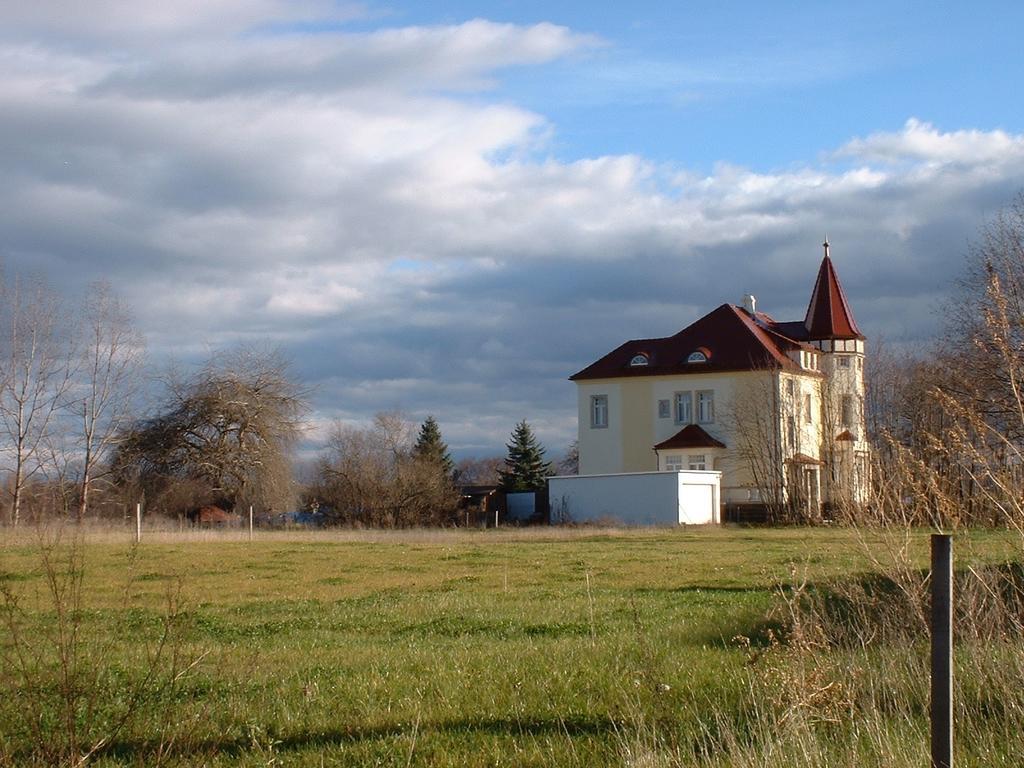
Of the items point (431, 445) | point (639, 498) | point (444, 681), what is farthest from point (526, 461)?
point (444, 681)

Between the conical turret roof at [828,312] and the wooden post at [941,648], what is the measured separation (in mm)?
64850

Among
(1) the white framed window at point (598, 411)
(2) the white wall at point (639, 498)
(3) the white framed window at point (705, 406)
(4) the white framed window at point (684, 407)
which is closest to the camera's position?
(2) the white wall at point (639, 498)

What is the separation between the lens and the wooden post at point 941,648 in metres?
4.95

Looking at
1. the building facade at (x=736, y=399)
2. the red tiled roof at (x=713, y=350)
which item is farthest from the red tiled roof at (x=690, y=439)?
the red tiled roof at (x=713, y=350)

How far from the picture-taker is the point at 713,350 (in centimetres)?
6688

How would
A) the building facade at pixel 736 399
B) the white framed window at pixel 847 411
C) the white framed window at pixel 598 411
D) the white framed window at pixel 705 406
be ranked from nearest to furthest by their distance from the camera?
the building facade at pixel 736 399, the white framed window at pixel 847 411, the white framed window at pixel 705 406, the white framed window at pixel 598 411

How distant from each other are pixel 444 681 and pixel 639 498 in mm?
46887

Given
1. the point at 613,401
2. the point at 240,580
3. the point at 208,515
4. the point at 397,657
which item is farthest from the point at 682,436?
the point at 397,657

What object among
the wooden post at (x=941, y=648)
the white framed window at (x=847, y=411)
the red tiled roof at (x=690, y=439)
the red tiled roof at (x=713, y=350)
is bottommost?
the wooden post at (x=941, y=648)

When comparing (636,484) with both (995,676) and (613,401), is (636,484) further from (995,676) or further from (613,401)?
(995,676)

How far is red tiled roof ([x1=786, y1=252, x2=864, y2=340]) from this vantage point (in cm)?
6775

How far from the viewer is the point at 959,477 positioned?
29.8 ft

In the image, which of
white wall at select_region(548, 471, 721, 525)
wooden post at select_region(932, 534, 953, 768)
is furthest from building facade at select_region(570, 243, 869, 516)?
wooden post at select_region(932, 534, 953, 768)

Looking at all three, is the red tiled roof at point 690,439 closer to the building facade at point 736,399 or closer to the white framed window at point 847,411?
the building facade at point 736,399
